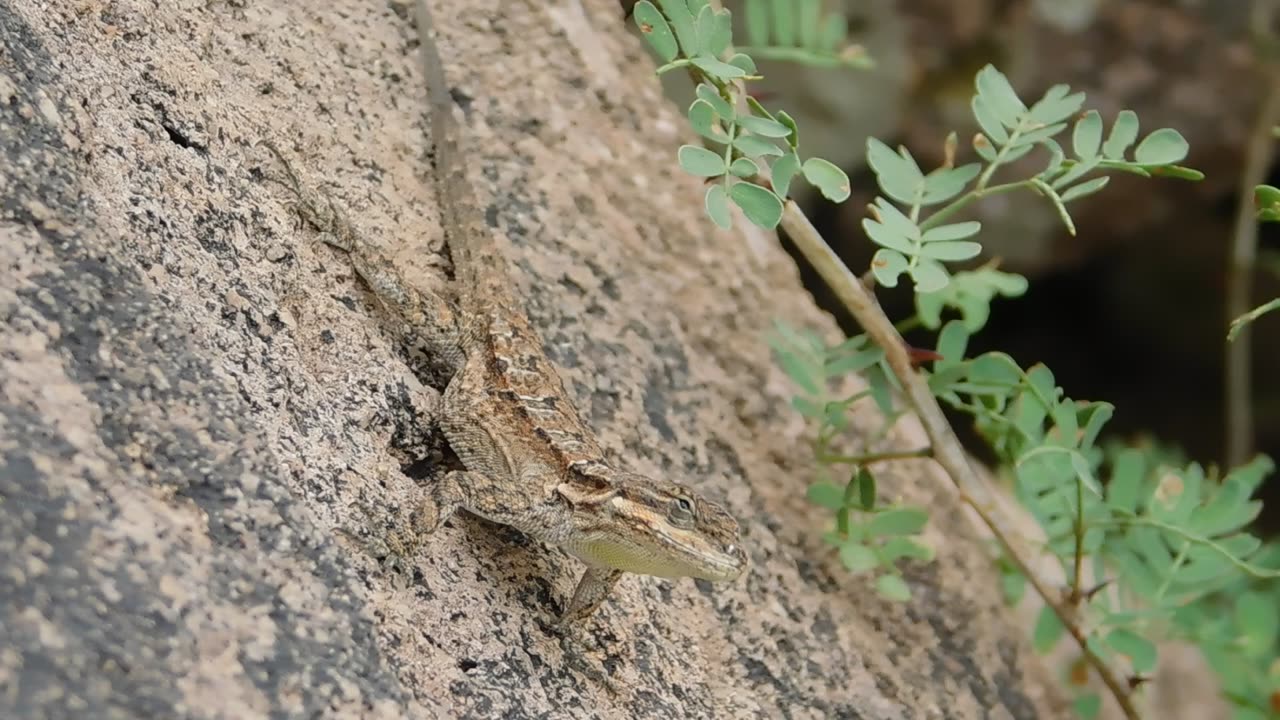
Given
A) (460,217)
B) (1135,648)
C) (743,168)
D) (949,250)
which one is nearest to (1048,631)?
(1135,648)

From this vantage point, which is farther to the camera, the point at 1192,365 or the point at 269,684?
the point at 1192,365

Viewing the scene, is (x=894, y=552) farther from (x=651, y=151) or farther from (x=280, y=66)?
(x=280, y=66)

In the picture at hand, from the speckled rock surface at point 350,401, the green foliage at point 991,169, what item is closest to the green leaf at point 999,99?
the green foliage at point 991,169

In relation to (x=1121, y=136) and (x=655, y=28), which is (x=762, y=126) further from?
(x=1121, y=136)

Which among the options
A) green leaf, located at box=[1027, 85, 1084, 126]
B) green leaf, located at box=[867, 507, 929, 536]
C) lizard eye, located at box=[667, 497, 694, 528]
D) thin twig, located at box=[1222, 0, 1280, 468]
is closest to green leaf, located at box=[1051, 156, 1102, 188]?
green leaf, located at box=[1027, 85, 1084, 126]

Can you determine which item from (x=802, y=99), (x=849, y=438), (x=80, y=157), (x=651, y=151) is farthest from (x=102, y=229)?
(x=802, y=99)

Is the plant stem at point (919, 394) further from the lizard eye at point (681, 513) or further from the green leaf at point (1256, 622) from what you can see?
the lizard eye at point (681, 513)
